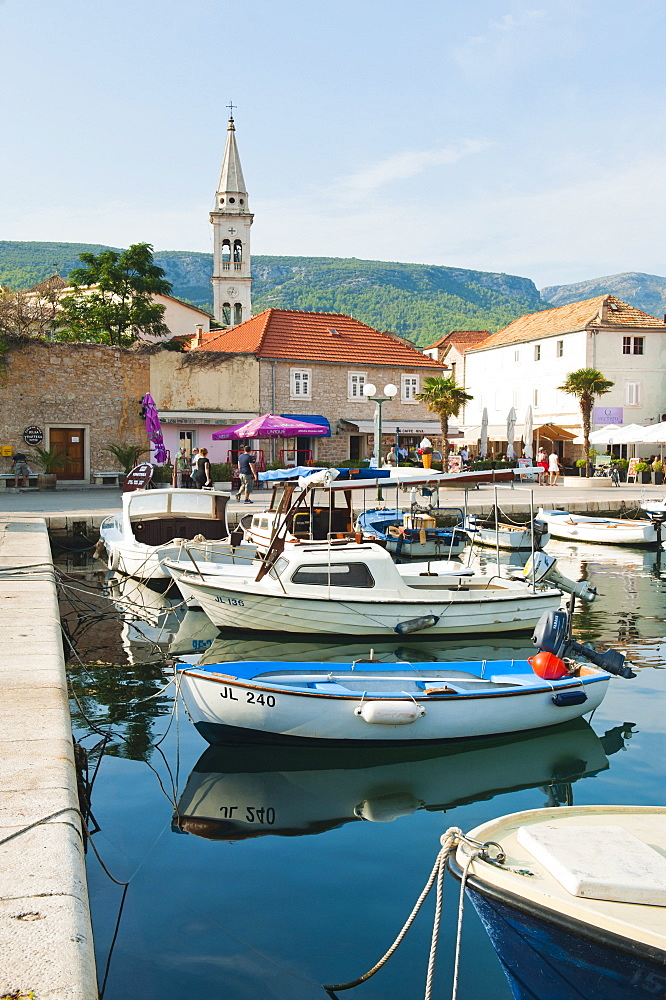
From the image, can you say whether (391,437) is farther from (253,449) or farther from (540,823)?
(540,823)

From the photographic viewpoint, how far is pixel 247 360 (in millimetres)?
39938

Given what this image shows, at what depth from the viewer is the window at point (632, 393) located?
169 ft

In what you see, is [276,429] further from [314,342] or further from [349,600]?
[349,600]

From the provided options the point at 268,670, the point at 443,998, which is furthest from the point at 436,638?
the point at 443,998

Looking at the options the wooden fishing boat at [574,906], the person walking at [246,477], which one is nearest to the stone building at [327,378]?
the person walking at [246,477]

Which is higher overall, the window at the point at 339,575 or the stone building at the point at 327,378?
the stone building at the point at 327,378

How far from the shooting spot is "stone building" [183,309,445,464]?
40469 mm

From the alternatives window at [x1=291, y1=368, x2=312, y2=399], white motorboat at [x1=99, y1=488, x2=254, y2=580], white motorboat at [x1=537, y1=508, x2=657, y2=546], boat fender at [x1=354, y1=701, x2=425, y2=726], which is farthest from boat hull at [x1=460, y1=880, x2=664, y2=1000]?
window at [x1=291, y1=368, x2=312, y2=399]

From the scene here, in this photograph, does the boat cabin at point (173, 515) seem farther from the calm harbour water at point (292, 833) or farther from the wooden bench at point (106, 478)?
the wooden bench at point (106, 478)

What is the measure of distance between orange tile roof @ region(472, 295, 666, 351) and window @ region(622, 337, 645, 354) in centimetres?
79

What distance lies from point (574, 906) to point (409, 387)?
4107cm

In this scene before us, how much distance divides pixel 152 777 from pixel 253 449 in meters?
30.7

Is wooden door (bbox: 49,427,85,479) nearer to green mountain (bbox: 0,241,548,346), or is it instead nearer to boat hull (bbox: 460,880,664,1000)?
boat hull (bbox: 460,880,664,1000)

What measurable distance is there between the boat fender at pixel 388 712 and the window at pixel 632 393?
154 ft
